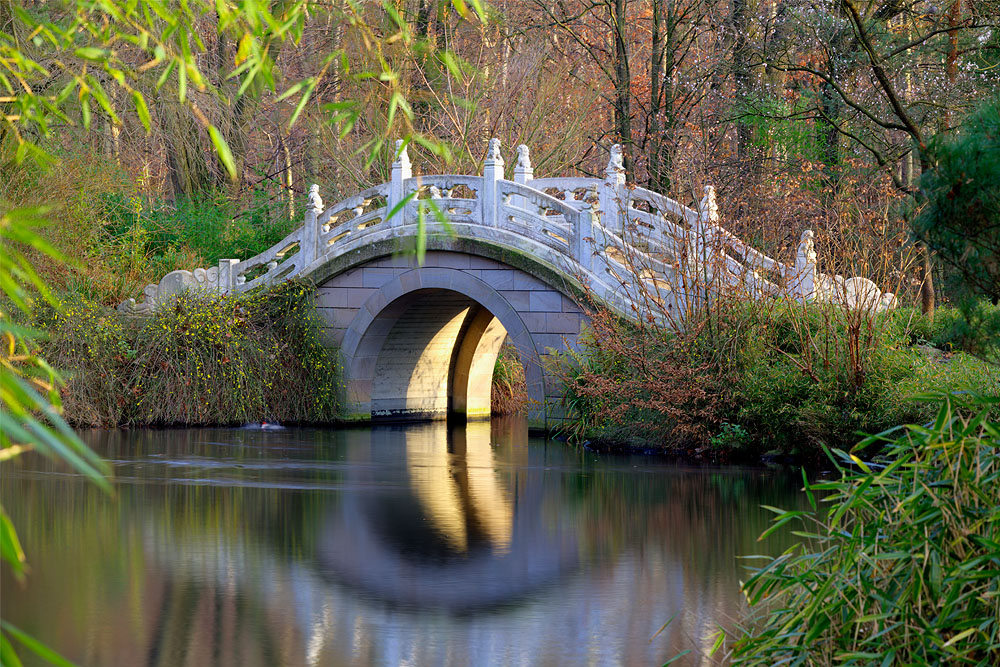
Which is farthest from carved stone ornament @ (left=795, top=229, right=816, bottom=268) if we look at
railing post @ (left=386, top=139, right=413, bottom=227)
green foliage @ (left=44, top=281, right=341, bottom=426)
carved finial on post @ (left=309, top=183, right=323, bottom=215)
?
carved finial on post @ (left=309, top=183, right=323, bottom=215)

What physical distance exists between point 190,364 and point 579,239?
16.8ft

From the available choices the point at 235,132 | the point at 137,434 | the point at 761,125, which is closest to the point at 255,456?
the point at 137,434

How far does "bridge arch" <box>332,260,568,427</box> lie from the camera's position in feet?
50.0

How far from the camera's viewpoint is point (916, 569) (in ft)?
14.0

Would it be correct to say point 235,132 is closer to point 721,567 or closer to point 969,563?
point 721,567

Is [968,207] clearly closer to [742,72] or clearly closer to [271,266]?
[271,266]

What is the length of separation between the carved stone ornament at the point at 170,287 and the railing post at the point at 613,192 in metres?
5.37

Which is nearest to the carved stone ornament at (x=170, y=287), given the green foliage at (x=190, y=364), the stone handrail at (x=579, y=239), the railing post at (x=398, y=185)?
the stone handrail at (x=579, y=239)

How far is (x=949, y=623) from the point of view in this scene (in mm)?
4195

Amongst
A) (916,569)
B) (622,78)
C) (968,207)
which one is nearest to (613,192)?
(622,78)

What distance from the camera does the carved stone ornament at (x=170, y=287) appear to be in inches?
666

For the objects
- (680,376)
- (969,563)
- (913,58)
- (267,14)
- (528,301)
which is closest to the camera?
(267,14)

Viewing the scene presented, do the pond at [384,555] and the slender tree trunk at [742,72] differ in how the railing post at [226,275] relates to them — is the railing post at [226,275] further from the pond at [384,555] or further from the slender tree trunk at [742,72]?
the slender tree trunk at [742,72]

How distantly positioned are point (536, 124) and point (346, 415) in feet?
19.2
